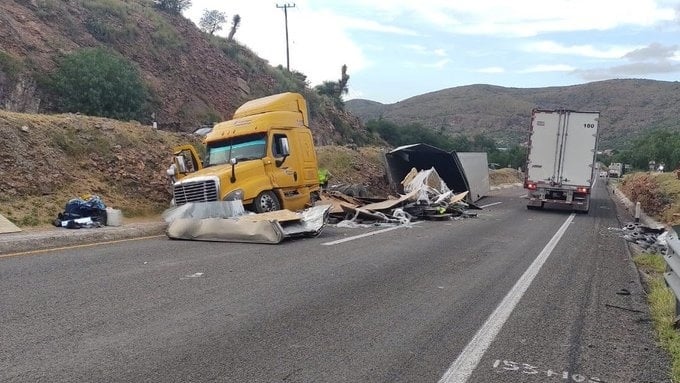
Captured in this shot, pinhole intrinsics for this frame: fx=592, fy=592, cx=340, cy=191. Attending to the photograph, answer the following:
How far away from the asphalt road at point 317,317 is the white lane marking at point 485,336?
0.07ft

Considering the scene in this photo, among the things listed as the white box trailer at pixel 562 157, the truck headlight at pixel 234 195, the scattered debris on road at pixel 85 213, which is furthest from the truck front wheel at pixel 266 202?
the white box trailer at pixel 562 157

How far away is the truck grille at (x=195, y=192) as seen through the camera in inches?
526

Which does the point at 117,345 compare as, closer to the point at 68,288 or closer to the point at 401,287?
the point at 68,288

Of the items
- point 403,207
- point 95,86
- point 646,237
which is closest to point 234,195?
point 403,207

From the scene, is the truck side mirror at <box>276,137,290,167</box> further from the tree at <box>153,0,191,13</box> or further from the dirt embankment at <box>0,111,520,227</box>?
the tree at <box>153,0,191,13</box>

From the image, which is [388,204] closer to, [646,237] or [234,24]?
[646,237]

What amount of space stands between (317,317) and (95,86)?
884 inches

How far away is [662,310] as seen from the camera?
6512 millimetres

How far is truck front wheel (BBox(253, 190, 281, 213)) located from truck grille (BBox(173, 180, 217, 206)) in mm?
1081

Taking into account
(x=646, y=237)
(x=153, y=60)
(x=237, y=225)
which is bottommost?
(x=646, y=237)

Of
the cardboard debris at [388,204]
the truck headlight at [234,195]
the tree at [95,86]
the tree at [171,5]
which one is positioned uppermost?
the tree at [171,5]

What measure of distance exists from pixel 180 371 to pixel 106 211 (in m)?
9.47

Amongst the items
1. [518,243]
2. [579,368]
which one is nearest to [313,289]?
[579,368]

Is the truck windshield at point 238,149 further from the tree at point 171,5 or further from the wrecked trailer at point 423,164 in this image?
the tree at point 171,5
